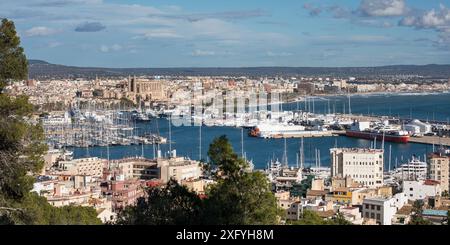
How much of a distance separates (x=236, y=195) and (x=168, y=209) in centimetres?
23

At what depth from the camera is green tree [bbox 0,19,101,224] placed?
1931 mm

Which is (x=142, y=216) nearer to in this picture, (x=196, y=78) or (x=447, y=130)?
(x=447, y=130)

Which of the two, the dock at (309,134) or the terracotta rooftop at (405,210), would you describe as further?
the dock at (309,134)

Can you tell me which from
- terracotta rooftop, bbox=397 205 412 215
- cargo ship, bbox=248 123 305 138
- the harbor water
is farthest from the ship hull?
terracotta rooftop, bbox=397 205 412 215

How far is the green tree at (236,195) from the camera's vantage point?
7.21 feet

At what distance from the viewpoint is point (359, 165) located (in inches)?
417

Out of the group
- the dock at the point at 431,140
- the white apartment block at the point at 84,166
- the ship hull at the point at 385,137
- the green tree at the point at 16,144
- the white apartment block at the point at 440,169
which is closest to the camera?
the green tree at the point at 16,144

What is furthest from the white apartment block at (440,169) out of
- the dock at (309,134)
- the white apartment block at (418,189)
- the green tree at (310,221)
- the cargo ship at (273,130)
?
the cargo ship at (273,130)

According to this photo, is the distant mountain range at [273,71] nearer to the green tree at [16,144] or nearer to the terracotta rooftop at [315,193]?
the terracotta rooftop at [315,193]

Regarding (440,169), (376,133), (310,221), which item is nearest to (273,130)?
(376,133)

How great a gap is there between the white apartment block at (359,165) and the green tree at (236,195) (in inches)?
319

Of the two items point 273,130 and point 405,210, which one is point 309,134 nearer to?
point 273,130
